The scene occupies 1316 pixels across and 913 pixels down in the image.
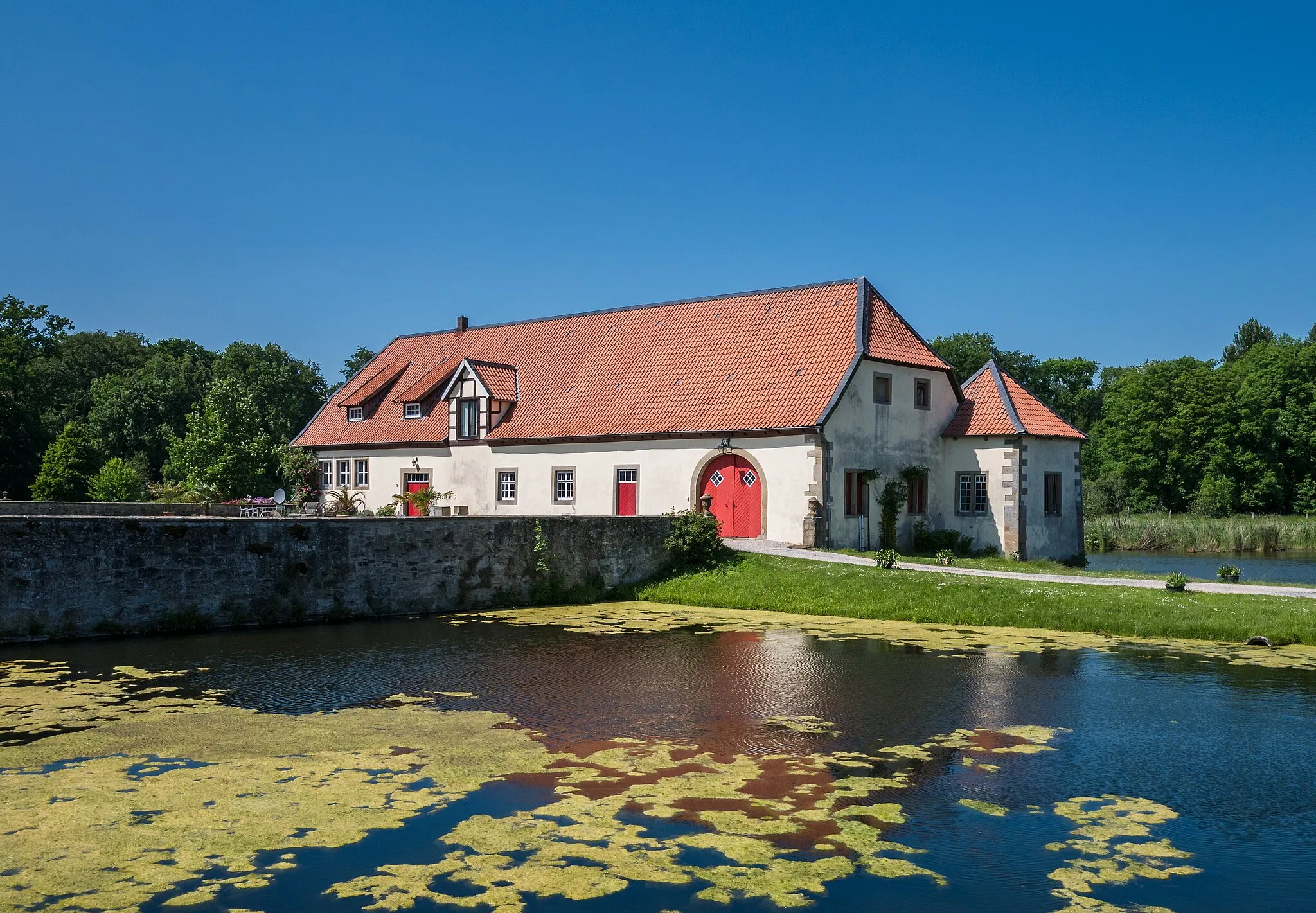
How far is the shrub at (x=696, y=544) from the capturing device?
93.1ft

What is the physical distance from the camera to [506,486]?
37.9m

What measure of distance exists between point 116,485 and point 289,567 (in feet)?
107

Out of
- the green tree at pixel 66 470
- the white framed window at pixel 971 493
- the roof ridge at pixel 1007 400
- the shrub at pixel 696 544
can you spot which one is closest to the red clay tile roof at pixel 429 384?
the shrub at pixel 696 544

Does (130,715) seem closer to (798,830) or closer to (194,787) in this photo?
(194,787)

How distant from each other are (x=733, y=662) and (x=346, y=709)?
6270 mm

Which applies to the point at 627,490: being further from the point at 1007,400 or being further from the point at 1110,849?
the point at 1110,849

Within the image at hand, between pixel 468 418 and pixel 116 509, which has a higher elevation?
pixel 468 418

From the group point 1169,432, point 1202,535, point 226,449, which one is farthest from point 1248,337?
point 226,449

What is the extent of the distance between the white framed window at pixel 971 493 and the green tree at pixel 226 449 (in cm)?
3297

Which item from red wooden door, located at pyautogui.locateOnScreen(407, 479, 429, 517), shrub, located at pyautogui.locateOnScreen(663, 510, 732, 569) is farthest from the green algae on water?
red wooden door, located at pyautogui.locateOnScreen(407, 479, 429, 517)

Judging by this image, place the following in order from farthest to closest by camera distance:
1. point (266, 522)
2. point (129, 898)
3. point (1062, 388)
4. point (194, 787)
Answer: point (1062, 388) → point (266, 522) → point (194, 787) → point (129, 898)

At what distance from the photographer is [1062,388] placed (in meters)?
98.9

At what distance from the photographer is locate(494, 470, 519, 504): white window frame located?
124 feet

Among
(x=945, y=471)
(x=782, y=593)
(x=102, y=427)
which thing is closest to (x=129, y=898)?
(x=782, y=593)
